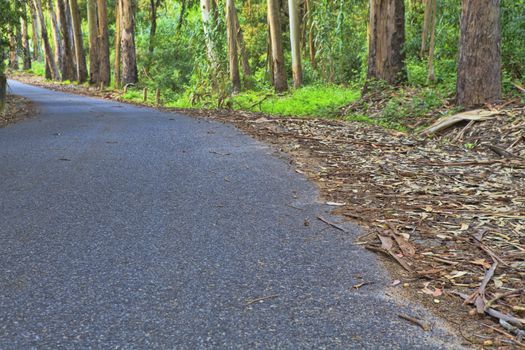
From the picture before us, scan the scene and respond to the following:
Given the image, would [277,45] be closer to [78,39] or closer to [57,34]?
[78,39]

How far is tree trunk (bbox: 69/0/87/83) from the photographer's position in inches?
1102

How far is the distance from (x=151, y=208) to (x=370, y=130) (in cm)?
510

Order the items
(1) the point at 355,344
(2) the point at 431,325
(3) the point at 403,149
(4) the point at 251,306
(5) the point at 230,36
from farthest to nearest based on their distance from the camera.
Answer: (5) the point at 230,36 → (3) the point at 403,149 → (4) the point at 251,306 → (2) the point at 431,325 → (1) the point at 355,344

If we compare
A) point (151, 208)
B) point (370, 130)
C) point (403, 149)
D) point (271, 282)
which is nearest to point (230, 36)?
point (370, 130)

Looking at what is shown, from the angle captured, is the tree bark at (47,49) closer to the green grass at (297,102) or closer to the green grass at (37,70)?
the green grass at (37,70)

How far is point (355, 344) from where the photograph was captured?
2.48m

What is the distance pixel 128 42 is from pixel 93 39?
14.5 ft

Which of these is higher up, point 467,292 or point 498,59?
point 498,59

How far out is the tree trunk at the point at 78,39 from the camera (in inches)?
1102

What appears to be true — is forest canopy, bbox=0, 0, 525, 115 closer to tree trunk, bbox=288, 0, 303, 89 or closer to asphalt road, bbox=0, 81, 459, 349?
tree trunk, bbox=288, 0, 303, 89

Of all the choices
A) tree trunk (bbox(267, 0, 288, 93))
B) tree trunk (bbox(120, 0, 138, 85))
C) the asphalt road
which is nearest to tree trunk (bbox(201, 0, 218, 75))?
tree trunk (bbox(267, 0, 288, 93))

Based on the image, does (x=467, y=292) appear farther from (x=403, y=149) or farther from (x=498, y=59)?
(x=498, y=59)

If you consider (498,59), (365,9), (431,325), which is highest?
(365,9)

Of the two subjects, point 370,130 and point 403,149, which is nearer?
point 403,149
